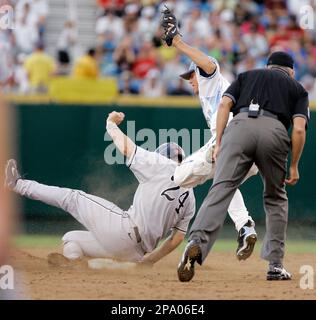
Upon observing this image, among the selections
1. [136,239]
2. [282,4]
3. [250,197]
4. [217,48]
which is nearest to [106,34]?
[217,48]

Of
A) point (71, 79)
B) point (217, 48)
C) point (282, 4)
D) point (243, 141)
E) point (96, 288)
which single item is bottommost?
point (96, 288)

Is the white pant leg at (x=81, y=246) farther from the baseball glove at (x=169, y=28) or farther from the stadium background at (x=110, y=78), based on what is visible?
the baseball glove at (x=169, y=28)

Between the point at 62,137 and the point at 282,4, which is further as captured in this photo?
the point at 282,4

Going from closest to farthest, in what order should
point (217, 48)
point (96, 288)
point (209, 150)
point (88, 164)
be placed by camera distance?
point (96, 288)
point (209, 150)
point (88, 164)
point (217, 48)

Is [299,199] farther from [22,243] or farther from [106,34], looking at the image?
[106,34]

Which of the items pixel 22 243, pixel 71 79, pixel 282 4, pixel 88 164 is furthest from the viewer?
pixel 282 4

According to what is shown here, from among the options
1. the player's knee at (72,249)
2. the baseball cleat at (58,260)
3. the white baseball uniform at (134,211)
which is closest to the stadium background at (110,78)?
the baseball cleat at (58,260)

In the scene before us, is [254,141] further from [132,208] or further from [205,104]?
[132,208]
